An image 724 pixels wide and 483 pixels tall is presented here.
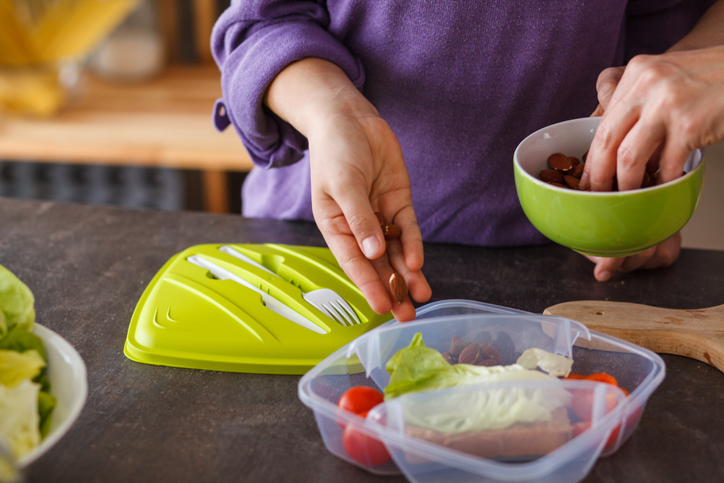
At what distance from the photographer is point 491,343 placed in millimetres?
684

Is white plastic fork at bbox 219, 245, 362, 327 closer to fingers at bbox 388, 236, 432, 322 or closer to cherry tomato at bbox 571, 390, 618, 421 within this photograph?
fingers at bbox 388, 236, 432, 322

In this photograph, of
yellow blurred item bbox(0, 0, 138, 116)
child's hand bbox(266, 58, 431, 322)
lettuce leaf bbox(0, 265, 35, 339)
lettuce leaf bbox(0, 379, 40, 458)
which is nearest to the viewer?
lettuce leaf bbox(0, 379, 40, 458)

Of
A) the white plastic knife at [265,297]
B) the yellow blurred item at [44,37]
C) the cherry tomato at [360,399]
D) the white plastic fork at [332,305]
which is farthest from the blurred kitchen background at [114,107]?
the cherry tomato at [360,399]

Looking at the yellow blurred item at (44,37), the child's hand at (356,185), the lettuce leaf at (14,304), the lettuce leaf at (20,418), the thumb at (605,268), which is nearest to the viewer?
the lettuce leaf at (20,418)

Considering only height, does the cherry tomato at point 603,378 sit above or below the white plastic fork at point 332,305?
above

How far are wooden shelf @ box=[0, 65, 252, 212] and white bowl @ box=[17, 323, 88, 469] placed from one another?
61.6 inches

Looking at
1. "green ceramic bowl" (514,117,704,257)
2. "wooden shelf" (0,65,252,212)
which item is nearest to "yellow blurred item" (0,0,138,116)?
"wooden shelf" (0,65,252,212)

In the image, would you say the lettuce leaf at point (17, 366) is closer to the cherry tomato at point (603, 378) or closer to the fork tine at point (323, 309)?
the fork tine at point (323, 309)

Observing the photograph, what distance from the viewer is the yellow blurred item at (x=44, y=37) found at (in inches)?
84.5

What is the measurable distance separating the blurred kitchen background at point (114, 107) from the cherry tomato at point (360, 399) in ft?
5.35

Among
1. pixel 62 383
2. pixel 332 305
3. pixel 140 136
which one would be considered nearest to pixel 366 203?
A: pixel 332 305

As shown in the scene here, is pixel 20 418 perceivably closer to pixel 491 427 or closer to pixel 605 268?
pixel 491 427

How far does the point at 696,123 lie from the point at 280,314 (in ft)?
1.70

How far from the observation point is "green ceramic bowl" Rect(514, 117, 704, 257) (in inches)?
25.4
